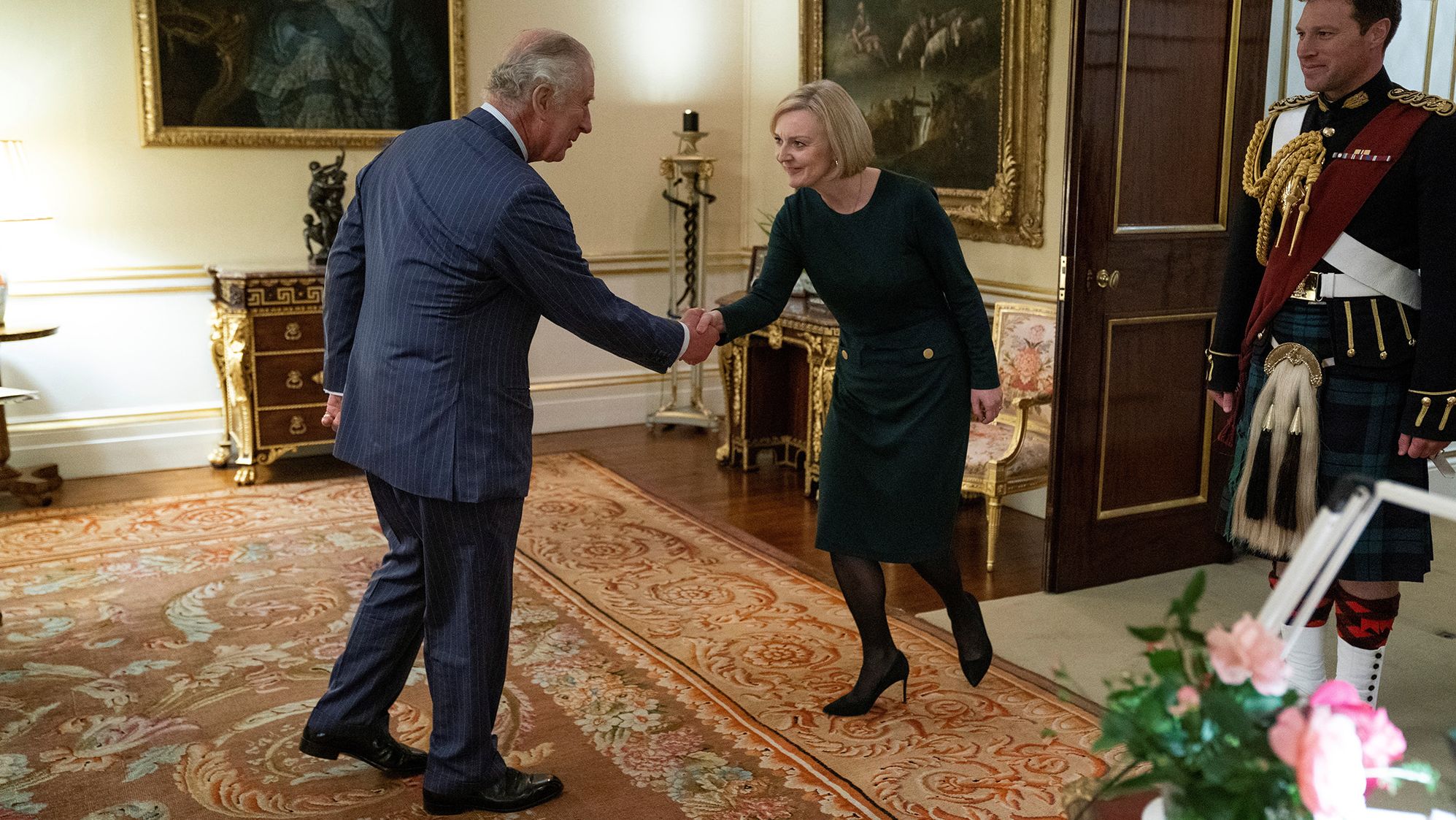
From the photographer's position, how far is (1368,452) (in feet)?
9.79

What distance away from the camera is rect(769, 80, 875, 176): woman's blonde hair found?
307 centimetres

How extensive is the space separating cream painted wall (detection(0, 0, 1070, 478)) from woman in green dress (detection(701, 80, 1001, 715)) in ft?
7.34

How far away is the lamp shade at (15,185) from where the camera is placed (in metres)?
5.40

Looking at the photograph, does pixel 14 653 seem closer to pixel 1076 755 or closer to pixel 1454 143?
pixel 1076 755

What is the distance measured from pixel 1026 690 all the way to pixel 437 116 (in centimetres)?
447

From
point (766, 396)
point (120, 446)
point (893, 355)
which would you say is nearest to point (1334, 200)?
point (893, 355)

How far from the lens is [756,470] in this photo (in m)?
6.29

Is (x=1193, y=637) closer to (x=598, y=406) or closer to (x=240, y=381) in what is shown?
(x=240, y=381)

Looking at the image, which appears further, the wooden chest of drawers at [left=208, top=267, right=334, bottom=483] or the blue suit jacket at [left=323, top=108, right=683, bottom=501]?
the wooden chest of drawers at [left=208, top=267, right=334, bottom=483]

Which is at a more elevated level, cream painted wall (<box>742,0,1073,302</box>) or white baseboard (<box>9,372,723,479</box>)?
cream painted wall (<box>742,0,1073,302</box>)

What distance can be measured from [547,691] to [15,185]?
3.55 meters

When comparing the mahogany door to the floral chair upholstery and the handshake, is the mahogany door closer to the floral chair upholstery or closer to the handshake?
the floral chair upholstery

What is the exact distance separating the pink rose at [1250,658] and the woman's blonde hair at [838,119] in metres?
2.04

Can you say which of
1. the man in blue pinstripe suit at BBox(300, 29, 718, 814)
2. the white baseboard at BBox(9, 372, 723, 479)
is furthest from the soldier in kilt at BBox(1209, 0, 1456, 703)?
the white baseboard at BBox(9, 372, 723, 479)
